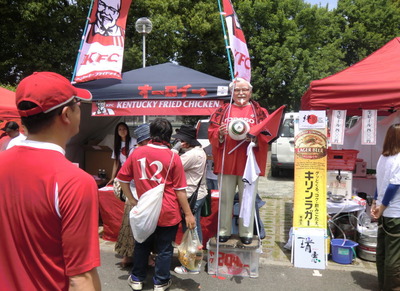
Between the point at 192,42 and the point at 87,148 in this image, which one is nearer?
the point at 87,148

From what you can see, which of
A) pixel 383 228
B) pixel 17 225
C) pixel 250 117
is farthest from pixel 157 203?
pixel 383 228

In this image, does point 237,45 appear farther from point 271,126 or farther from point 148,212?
point 148,212

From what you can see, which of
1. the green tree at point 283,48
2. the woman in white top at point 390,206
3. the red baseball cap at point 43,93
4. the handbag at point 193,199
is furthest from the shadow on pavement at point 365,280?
the green tree at point 283,48

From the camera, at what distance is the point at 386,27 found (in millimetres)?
20500

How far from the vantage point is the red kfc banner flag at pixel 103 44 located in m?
5.38

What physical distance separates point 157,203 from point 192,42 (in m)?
14.4

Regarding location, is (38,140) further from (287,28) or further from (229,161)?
(287,28)

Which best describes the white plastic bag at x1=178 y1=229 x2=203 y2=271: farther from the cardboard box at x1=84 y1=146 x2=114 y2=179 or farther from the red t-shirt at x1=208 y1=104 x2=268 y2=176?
the cardboard box at x1=84 y1=146 x2=114 y2=179

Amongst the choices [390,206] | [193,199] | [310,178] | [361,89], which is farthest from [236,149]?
[361,89]

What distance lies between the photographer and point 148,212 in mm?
3064

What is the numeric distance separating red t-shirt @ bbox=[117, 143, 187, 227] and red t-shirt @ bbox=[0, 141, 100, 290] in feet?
6.23

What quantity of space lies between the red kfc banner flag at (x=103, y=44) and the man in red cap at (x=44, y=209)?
166 inches

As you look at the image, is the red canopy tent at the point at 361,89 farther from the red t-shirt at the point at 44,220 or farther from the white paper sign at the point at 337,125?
the red t-shirt at the point at 44,220

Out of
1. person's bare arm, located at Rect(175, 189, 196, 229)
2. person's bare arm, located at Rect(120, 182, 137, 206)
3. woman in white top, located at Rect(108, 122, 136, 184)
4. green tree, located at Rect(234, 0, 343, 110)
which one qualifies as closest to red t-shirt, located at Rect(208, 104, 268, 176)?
person's bare arm, located at Rect(175, 189, 196, 229)
